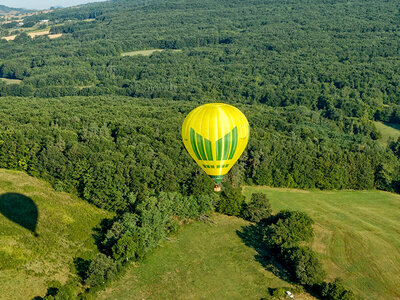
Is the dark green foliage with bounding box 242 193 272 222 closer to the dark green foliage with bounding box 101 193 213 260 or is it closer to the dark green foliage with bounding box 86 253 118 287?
the dark green foliage with bounding box 101 193 213 260

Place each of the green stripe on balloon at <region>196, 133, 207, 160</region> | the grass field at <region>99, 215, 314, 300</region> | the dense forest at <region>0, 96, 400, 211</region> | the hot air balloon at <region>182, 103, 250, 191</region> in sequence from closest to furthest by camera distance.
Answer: the hot air balloon at <region>182, 103, 250, 191</region> → the green stripe on balloon at <region>196, 133, 207, 160</region> → the grass field at <region>99, 215, 314, 300</region> → the dense forest at <region>0, 96, 400, 211</region>

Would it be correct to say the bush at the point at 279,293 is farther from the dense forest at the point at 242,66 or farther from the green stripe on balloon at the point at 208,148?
the dense forest at the point at 242,66

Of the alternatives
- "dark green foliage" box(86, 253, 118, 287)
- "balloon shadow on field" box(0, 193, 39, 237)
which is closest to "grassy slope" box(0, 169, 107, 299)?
"balloon shadow on field" box(0, 193, 39, 237)

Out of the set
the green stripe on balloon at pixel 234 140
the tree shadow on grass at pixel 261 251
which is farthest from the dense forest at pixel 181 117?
the green stripe on balloon at pixel 234 140

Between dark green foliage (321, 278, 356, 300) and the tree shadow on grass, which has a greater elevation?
dark green foliage (321, 278, 356, 300)

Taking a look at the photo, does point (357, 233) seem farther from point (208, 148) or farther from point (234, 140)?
point (208, 148)

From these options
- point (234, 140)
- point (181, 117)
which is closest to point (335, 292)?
point (234, 140)
